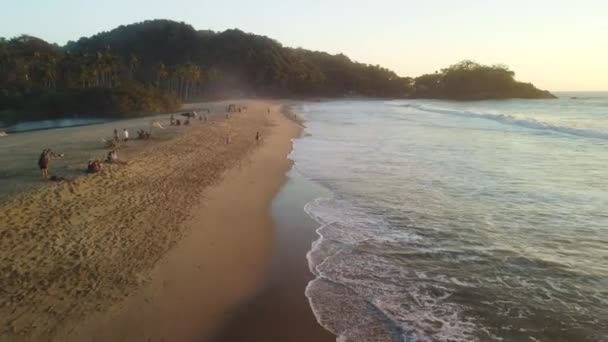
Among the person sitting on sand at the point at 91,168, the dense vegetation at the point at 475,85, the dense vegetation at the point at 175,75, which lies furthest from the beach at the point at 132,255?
the dense vegetation at the point at 475,85

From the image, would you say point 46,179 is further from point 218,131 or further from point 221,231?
point 218,131

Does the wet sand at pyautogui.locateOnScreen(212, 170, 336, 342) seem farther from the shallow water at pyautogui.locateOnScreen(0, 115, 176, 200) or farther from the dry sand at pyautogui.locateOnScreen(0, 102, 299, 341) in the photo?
the shallow water at pyautogui.locateOnScreen(0, 115, 176, 200)

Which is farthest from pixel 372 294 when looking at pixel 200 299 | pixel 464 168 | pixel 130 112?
pixel 130 112

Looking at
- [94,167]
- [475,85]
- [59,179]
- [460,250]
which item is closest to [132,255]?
[59,179]

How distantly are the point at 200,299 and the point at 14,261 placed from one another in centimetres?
380

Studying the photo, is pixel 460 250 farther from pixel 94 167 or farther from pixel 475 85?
pixel 475 85

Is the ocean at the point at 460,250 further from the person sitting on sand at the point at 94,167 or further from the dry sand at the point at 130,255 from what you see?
the person sitting on sand at the point at 94,167

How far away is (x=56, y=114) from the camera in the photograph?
48.1 metres

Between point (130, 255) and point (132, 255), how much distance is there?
0.14 ft

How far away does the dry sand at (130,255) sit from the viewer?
7.46 metres

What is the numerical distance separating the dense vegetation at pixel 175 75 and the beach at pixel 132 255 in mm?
36063

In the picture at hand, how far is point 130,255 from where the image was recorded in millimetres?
9891

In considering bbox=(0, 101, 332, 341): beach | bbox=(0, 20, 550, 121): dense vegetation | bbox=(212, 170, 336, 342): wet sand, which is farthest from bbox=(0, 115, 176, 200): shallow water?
bbox=(0, 20, 550, 121): dense vegetation

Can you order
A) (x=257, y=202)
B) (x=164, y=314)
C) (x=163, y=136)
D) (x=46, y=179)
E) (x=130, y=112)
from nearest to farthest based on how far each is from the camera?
(x=164, y=314) < (x=46, y=179) < (x=257, y=202) < (x=163, y=136) < (x=130, y=112)
